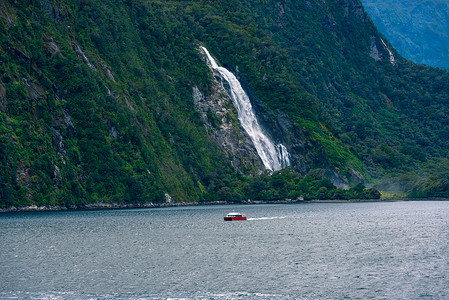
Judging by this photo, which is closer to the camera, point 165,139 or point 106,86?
point 106,86

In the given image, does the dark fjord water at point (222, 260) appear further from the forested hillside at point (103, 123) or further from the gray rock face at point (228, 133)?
the gray rock face at point (228, 133)

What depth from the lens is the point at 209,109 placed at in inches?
7702

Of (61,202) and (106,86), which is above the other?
(106,86)

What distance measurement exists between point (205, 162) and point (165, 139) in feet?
47.6

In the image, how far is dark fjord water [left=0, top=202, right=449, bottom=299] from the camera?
152ft

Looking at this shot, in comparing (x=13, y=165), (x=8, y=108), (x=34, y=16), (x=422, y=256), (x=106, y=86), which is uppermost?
(x=34, y=16)

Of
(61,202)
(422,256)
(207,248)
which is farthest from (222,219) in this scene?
(422,256)

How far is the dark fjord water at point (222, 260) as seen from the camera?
46.5 meters

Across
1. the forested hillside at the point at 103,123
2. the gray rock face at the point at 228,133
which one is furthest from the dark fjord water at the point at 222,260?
the gray rock face at the point at 228,133

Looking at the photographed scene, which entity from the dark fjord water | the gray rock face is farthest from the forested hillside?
the dark fjord water

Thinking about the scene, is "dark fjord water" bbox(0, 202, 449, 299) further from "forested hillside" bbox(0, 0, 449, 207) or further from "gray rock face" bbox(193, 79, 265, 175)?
"gray rock face" bbox(193, 79, 265, 175)

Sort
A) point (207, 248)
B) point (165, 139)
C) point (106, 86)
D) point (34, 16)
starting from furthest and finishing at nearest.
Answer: point (165, 139), point (106, 86), point (34, 16), point (207, 248)

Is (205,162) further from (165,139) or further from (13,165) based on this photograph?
(13,165)

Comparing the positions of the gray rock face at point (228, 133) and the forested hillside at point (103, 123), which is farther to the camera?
the gray rock face at point (228, 133)
